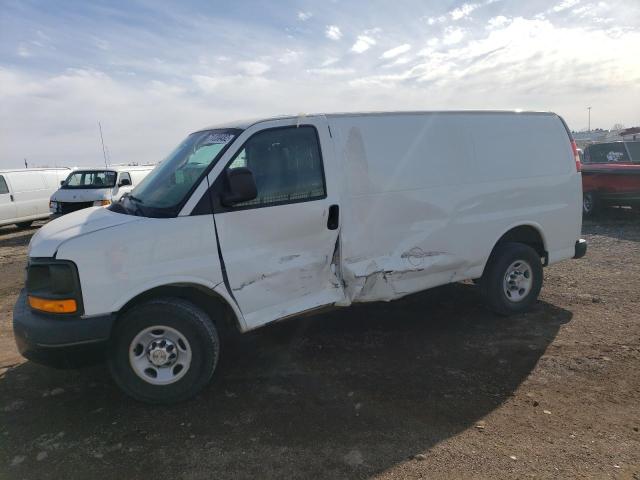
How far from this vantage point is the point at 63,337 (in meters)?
3.33

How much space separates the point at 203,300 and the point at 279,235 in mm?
814

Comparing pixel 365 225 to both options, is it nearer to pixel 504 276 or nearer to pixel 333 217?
pixel 333 217

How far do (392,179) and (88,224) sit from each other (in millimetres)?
2542

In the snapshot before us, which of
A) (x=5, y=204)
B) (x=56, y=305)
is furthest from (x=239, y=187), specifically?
(x=5, y=204)

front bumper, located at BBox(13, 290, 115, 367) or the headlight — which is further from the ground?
the headlight

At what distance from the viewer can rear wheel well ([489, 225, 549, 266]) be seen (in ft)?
17.4

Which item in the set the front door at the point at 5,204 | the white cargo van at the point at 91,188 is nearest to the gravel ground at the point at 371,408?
the white cargo van at the point at 91,188

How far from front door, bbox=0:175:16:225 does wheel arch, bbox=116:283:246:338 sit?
40.1 feet

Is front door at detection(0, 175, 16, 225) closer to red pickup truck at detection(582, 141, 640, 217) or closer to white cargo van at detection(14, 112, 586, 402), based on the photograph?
white cargo van at detection(14, 112, 586, 402)

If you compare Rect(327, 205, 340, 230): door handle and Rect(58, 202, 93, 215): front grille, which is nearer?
Rect(327, 205, 340, 230): door handle

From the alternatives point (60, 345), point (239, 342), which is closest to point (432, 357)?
point (239, 342)

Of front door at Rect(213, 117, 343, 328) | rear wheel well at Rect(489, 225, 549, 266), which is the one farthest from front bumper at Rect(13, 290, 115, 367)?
rear wheel well at Rect(489, 225, 549, 266)

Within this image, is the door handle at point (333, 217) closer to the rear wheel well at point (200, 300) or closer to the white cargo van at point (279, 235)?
the white cargo van at point (279, 235)

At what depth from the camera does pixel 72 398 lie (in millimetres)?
3850
